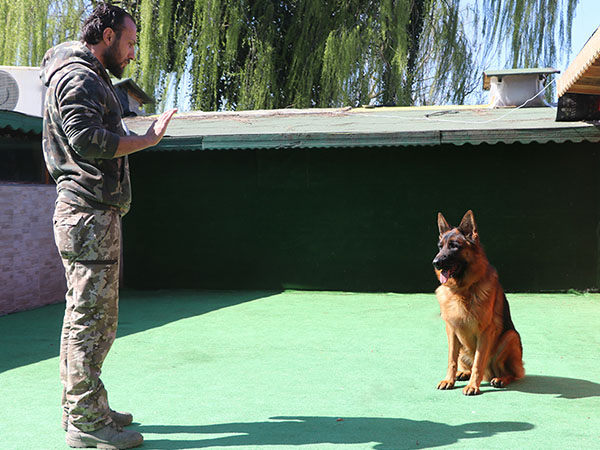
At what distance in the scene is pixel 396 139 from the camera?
959 centimetres

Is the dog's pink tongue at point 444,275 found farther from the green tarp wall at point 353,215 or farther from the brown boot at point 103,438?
the green tarp wall at point 353,215

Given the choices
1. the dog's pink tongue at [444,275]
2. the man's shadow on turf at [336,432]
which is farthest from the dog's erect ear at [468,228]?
the man's shadow on turf at [336,432]

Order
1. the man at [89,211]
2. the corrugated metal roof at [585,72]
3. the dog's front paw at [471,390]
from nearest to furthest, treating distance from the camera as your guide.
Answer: the man at [89,211]
the dog's front paw at [471,390]
the corrugated metal roof at [585,72]

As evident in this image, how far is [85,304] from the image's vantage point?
3396 mm

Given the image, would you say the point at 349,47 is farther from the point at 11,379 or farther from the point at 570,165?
the point at 11,379

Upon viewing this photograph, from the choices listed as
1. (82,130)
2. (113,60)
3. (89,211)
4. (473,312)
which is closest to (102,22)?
(113,60)

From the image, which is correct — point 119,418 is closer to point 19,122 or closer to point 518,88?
point 19,122

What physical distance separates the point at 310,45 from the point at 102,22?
42.9 ft

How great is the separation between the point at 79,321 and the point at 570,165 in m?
8.46

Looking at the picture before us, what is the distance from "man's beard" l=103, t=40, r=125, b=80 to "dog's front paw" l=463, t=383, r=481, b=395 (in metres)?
3.03

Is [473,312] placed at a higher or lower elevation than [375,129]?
lower

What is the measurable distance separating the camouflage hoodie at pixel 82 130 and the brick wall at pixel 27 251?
18.8ft

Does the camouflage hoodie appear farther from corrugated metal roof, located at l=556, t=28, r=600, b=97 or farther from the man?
corrugated metal roof, located at l=556, t=28, r=600, b=97

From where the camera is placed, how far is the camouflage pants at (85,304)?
3398 mm
